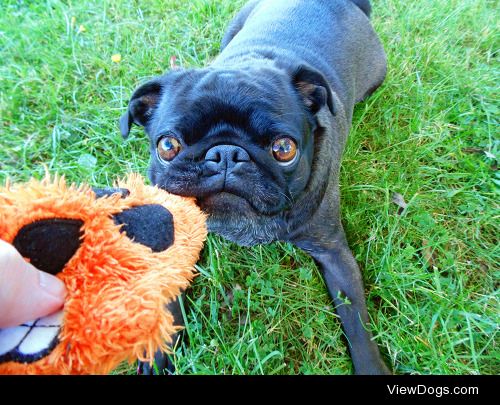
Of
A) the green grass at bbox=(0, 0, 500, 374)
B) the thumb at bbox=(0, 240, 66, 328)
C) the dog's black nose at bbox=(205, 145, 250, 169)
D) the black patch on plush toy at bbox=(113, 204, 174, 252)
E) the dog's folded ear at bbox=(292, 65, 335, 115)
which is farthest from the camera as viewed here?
the green grass at bbox=(0, 0, 500, 374)

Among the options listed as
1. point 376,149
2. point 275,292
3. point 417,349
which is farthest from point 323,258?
point 376,149

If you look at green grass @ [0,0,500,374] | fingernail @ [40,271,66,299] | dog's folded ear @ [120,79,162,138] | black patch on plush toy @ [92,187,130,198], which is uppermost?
black patch on plush toy @ [92,187,130,198]

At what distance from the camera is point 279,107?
244 centimetres

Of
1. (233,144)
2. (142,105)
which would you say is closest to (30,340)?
(233,144)

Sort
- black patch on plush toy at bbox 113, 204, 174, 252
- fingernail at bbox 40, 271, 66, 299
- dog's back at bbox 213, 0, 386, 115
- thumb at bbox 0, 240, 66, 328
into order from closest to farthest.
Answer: thumb at bbox 0, 240, 66, 328 → fingernail at bbox 40, 271, 66, 299 → black patch on plush toy at bbox 113, 204, 174, 252 → dog's back at bbox 213, 0, 386, 115

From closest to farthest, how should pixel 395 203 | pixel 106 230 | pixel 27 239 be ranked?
pixel 27 239 < pixel 106 230 < pixel 395 203

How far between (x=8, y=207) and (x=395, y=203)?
2.97 m

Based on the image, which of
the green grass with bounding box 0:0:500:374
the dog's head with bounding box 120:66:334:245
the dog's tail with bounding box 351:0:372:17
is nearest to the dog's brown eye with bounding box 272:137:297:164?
the dog's head with bounding box 120:66:334:245

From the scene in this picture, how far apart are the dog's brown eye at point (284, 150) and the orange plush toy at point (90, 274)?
3.14 ft

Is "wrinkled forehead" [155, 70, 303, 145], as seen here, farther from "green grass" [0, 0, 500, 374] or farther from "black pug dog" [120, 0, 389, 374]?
"green grass" [0, 0, 500, 374]

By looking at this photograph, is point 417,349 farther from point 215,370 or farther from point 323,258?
point 215,370

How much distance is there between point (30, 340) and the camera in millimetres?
1359

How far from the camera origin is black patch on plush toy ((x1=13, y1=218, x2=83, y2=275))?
1.41 m

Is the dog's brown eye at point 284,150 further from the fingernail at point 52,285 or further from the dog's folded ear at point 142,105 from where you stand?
the fingernail at point 52,285
